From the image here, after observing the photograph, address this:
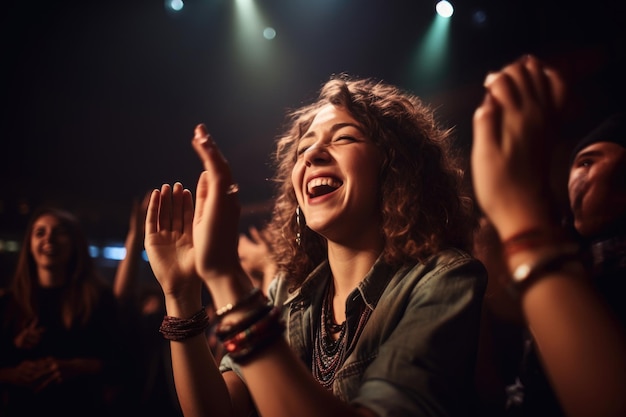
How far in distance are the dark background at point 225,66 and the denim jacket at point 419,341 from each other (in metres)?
1.46

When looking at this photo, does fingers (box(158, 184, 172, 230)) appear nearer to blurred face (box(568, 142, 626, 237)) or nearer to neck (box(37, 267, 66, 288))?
blurred face (box(568, 142, 626, 237))

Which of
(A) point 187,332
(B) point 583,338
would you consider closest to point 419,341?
(B) point 583,338

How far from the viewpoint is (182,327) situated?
4.00ft

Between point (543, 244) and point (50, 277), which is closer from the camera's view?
point (543, 244)

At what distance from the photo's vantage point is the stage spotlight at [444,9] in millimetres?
2953

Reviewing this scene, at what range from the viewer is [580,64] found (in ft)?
8.55

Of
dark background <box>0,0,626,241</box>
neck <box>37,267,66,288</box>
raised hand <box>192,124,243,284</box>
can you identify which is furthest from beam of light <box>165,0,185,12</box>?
raised hand <box>192,124,243,284</box>

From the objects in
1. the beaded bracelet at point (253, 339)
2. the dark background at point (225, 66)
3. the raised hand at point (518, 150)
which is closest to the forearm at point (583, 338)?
the raised hand at point (518, 150)

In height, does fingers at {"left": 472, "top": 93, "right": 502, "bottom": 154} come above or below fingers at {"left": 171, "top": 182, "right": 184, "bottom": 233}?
below

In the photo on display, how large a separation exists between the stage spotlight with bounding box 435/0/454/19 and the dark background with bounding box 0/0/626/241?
0.17 ft

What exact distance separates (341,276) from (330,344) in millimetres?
199

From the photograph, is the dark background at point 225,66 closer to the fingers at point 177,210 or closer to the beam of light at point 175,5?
the beam of light at point 175,5

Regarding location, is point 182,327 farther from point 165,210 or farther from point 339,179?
point 339,179

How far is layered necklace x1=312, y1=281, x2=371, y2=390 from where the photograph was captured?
117 centimetres
